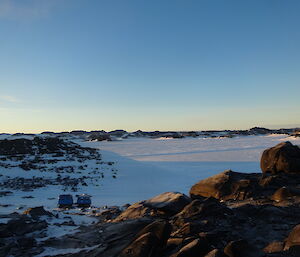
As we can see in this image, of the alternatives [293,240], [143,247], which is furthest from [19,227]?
[293,240]

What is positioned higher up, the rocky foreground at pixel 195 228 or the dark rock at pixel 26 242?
the rocky foreground at pixel 195 228

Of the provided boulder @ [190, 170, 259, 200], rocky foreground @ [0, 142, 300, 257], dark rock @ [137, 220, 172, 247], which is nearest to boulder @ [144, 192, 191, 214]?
rocky foreground @ [0, 142, 300, 257]

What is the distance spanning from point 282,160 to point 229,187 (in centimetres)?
360

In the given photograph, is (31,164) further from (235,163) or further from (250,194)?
(250,194)

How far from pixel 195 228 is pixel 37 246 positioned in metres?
5.06

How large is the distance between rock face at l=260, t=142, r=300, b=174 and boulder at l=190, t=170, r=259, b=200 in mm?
1287

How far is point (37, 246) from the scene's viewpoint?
9.77m

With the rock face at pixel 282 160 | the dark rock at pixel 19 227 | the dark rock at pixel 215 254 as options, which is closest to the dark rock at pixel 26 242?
the dark rock at pixel 19 227

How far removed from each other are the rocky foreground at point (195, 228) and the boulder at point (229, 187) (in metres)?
0.04

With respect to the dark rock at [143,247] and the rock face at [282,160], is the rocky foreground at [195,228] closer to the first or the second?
the dark rock at [143,247]

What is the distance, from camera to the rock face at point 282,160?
1599 centimetres

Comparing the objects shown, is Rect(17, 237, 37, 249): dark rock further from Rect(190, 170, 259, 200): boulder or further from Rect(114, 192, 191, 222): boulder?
Rect(190, 170, 259, 200): boulder

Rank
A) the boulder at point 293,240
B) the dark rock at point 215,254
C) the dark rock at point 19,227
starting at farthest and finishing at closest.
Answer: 1. the dark rock at point 19,227
2. the boulder at point 293,240
3. the dark rock at point 215,254

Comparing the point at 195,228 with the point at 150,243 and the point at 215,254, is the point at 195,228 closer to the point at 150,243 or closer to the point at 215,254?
the point at 150,243
